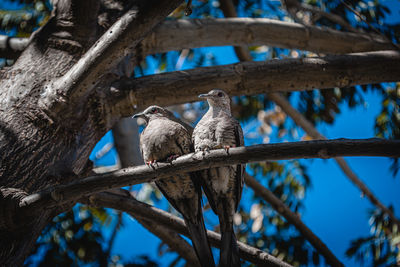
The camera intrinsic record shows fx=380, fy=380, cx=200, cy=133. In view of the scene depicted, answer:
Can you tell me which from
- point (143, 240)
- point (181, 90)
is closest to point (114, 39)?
point (181, 90)

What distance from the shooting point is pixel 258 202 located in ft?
20.9

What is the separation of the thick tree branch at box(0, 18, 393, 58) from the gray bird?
4.32 ft

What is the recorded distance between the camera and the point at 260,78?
3.50 meters

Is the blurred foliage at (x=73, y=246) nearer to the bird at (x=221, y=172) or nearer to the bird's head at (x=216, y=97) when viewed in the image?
the bird at (x=221, y=172)

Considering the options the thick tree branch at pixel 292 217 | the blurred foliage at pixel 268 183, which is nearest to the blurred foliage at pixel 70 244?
the blurred foliage at pixel 268 183

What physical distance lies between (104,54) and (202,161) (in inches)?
40.9

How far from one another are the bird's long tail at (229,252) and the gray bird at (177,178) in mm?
199

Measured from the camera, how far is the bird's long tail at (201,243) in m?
2.95

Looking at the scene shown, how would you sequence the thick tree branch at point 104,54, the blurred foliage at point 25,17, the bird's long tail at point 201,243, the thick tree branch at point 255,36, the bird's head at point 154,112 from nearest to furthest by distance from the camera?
the thick tree branch at point 104,54
the bird's long tail at point 201,243
the bird's head at point 154,112
the thick tree branch at point 255,36
the blurred foliage at point 25,17

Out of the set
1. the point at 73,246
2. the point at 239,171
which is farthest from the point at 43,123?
the point at 73,246

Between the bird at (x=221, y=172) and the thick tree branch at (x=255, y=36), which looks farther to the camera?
the thick tree branch at (x=255, y=36)

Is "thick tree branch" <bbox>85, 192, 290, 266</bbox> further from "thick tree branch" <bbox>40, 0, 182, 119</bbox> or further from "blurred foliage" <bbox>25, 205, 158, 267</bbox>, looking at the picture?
"blurred foliage" <bbox>25, 205, 158, 267</bbox>

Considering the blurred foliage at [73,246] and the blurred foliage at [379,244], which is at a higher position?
the blurred foliage at [379,244]

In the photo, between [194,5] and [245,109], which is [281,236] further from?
[194,5]
